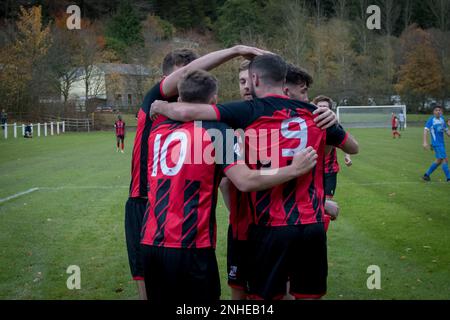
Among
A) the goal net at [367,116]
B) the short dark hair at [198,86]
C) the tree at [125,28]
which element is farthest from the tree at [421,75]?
the short dark hair at [198,86]

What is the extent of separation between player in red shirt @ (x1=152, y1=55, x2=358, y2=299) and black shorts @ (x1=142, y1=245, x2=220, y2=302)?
0.45 meters

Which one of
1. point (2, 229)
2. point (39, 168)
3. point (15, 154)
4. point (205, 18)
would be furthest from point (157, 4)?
point (2, 229)

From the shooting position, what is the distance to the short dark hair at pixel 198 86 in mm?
3719

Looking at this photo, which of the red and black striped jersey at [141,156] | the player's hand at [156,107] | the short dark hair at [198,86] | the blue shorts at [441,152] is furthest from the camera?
the blue shorts at [441,152]

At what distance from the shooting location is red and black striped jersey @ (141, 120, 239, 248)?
12.0 ft

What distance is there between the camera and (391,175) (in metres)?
17.6

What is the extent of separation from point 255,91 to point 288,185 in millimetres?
719

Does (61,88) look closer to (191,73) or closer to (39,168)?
(39,168)

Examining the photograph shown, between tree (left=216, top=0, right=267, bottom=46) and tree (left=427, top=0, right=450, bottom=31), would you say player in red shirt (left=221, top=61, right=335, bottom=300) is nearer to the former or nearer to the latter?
tree (left=427, top=0, right=450, bottom=31)

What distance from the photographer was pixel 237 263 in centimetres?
433

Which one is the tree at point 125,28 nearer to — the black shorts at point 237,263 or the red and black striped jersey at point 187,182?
the black shorts at point 237,263

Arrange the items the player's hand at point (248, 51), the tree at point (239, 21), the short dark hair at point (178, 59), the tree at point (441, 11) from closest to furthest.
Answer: the player's hand at point (248, 51), the short dark hair at point (178, 59), the tree at point (441, 11), the tree at point (239, 21)

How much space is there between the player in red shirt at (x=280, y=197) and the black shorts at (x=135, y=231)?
41.4 inches

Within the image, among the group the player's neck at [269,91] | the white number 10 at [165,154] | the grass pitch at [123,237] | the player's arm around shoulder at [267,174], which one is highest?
the player's neck at [269,91]
